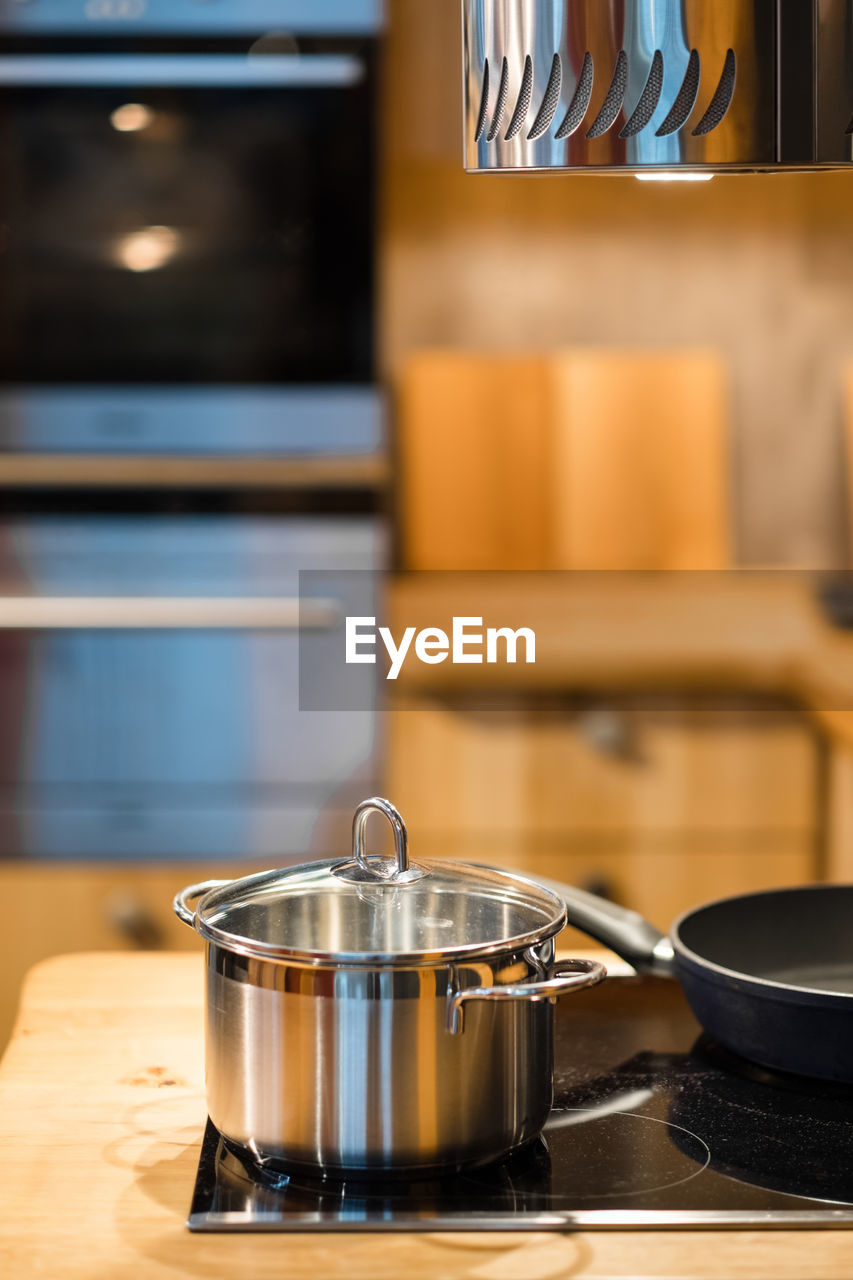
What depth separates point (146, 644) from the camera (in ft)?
7.09

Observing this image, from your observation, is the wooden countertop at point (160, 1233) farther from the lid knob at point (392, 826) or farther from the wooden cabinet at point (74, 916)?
the wooden cabinet at point (74, 916)

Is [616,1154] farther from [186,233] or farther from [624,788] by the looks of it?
[186,233]

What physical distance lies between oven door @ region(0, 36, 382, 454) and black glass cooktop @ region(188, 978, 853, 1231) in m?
1.46

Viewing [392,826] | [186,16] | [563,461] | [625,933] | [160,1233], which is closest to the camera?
[160,1233]

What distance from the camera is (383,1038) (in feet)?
2.17

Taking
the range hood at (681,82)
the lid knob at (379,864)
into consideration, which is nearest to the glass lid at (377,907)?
the lid knob at (379,864)

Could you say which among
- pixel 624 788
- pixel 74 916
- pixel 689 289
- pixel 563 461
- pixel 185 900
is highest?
pixel 689 289

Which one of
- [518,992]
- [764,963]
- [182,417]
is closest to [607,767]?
[182,417]

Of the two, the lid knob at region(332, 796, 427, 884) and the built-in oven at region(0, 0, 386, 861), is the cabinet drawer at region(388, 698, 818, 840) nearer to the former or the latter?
the built-in oven at region(0, 0, 386, 861)

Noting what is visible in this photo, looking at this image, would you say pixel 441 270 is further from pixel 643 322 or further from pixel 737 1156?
pixel 737 1156

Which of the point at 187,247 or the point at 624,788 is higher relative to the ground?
the point at 187,247

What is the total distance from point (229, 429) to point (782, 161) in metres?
1.52

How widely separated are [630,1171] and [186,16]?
1843 millimetres

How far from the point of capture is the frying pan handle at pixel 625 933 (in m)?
0.91
